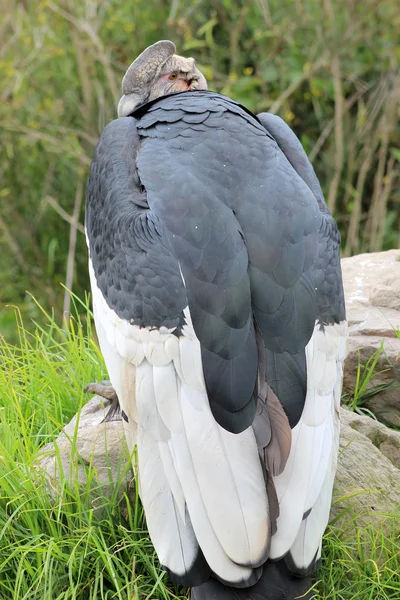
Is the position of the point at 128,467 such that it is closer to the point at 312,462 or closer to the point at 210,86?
Answer: the point at 312,462

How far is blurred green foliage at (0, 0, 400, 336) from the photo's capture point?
7.12m

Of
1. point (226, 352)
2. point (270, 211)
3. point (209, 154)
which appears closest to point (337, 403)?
point (226, 352)

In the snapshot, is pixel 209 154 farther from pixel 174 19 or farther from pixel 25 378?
pixel 174 19

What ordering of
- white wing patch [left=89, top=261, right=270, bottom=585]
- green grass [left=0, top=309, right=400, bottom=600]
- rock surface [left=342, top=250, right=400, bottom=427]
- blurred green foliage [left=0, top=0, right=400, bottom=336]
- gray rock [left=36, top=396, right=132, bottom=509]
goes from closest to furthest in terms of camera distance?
white wing patch [left=89, top=261, right=270, bottom=585] → green grass [left=0, top=309, right=400, bottom=600] → gray rock [left=36, top=396, right=132, bottom=509] → rock surface [left=342, top=250, right=400, bottom=427] → blurred green foliage [left=0, top=0, right=400, bottom=336]

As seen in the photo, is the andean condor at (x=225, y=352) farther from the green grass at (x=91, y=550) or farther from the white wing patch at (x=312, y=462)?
the green grass at (x=91, y=550)

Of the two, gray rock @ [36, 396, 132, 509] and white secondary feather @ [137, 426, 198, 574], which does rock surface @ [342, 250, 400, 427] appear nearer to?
gray rock @ [36, 396, 132, 509]

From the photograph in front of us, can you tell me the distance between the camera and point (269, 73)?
23.8ft

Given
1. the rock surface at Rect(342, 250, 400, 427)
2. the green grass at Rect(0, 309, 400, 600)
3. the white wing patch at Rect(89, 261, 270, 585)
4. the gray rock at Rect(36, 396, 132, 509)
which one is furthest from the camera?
the rock surface at Rect(342, 250, 400, 427)

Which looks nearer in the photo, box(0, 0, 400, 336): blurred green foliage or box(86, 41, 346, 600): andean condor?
box(86, 41, 346, 600): andean condor

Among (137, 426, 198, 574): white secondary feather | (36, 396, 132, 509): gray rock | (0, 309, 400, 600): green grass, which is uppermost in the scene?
(137, 426, 198, 574): white secondary feather

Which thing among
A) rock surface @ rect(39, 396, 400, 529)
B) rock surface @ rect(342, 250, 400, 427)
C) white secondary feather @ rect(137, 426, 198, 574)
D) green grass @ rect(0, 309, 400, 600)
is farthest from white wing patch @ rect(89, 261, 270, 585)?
rock surface @ rect(342, 250, 400, 427)

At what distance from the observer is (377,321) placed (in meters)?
3.99

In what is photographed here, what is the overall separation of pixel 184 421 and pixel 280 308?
18.4 inches

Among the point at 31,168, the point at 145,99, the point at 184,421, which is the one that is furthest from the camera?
the point at 31,168
